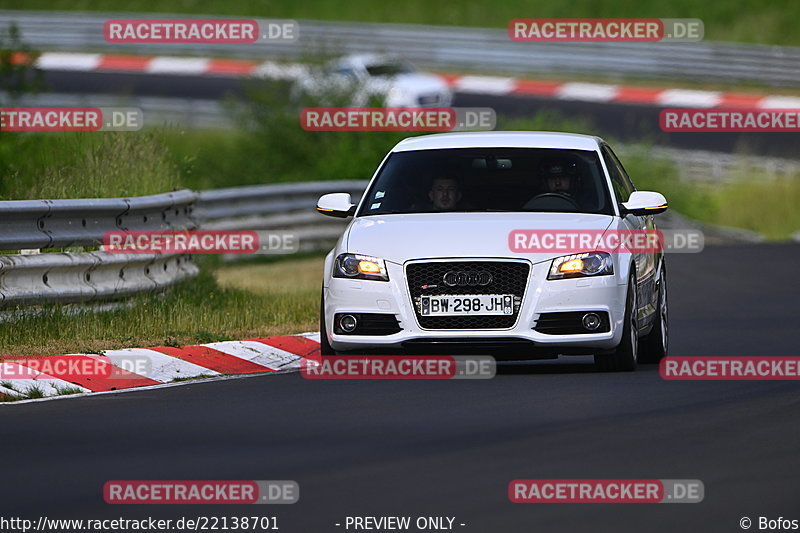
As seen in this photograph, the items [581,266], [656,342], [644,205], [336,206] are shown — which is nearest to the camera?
[581,266]

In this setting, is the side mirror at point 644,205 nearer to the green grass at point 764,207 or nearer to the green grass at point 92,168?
the green grass at point 92,168

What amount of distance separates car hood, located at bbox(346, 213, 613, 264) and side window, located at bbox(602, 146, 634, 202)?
66 cm

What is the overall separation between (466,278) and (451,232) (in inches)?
15.6

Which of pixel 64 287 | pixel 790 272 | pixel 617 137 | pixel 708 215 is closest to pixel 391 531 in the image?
pixel 64 287

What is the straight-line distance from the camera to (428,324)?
11.8m

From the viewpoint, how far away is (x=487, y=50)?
4494 centimetres

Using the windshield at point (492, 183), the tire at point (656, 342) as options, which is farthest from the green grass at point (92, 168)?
the tire at point (656, 342)

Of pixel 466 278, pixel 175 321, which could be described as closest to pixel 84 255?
pixel 175 321

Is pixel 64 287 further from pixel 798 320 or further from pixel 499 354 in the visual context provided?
pixel 798 320

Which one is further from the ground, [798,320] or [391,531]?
[391,531]

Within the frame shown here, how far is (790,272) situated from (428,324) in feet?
34.7

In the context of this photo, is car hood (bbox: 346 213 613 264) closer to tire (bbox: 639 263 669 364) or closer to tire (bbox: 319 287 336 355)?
tire (bbox: 319 287 336 355)

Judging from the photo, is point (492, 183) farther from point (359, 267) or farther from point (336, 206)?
point (359, 267)

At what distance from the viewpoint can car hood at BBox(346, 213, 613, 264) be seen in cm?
1178
